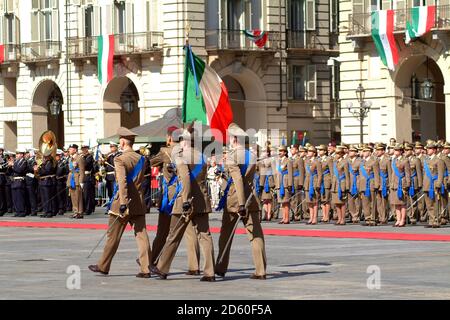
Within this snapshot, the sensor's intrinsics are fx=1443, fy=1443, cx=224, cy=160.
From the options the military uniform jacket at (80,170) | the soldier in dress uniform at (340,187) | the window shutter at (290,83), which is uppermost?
the window shutter at (290,83)

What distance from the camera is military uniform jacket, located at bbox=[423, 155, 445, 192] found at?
32.6 meters

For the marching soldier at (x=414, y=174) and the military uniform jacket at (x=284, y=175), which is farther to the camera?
the military uniform jacket at (x=284, y=175)

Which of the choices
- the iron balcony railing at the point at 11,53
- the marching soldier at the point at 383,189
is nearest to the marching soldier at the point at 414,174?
the marching soldier at the point at 383,189

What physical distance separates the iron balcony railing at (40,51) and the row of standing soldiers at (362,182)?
2493 centimetres

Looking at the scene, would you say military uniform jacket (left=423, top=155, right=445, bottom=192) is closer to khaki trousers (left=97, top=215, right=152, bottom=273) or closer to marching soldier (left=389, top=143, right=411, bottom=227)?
marching soldier (left=389, top=143, right=411, bottom=227)

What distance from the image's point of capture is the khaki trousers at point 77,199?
1538 inches

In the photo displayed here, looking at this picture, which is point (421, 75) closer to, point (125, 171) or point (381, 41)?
point (381, 41)

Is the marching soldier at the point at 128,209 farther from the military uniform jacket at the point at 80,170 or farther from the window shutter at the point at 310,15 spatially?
the window shutter at the point at 310,15

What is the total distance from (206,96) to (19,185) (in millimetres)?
6206

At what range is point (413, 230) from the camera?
102ft

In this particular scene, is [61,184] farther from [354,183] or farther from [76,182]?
[354,183]

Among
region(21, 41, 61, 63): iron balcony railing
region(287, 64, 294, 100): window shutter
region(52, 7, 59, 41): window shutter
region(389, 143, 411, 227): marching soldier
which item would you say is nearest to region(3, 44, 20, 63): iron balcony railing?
region(21, 41, 61, 63): iron balcony railing

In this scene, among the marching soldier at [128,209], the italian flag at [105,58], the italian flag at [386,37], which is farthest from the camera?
the italian flag at [105,58]
